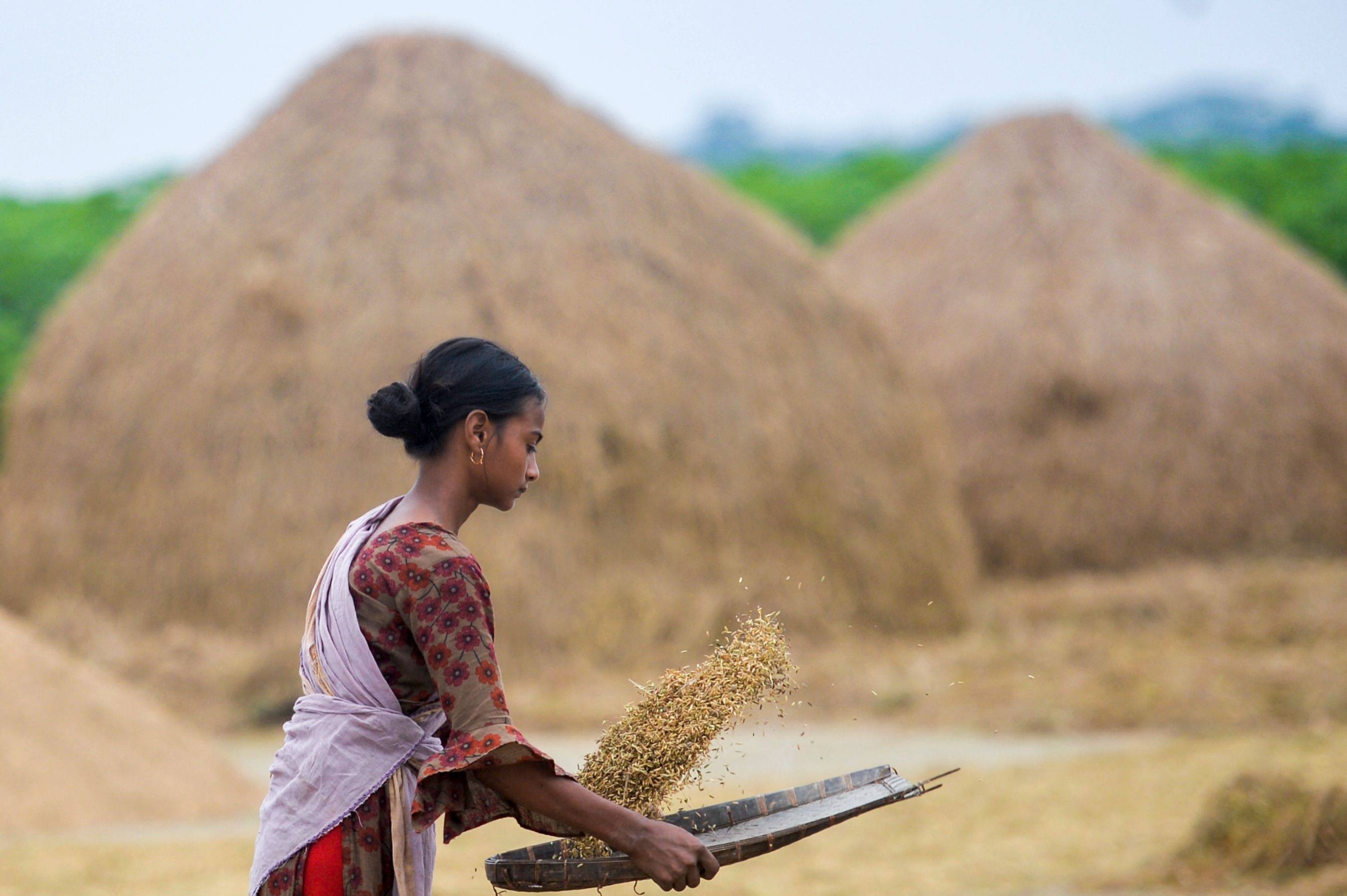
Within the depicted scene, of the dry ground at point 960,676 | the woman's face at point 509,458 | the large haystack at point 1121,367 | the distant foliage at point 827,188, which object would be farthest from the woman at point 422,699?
the distant foliage at point 827,188

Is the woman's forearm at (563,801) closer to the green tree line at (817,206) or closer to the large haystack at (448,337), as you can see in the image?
the large haystack at (448,337)

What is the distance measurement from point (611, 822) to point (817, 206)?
94.9 ft

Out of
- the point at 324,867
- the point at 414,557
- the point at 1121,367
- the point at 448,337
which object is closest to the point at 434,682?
the point at 414,557

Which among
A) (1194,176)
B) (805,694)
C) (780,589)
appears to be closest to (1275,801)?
(805,694)

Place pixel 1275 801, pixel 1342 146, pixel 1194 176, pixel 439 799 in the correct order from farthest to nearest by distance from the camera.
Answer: pixel 1342 146 < pixel 1194 176 < pixel 1275 801 < pixel 439 799

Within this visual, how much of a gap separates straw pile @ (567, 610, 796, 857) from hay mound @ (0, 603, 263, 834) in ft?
14.4

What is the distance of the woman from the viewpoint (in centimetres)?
207

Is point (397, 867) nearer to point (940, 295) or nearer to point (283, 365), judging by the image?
point (283, 365)

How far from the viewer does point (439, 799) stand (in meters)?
2.12

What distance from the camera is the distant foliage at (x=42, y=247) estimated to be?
68.4 feet

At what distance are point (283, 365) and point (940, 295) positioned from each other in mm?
7358

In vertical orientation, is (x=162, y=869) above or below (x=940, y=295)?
below

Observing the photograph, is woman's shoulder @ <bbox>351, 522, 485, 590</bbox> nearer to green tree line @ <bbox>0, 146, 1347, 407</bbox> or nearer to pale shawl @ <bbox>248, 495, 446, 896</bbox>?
pale shawl @ <bbox>248, 495, 446, 896</bbox>

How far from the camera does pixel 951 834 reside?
6.14 metres
